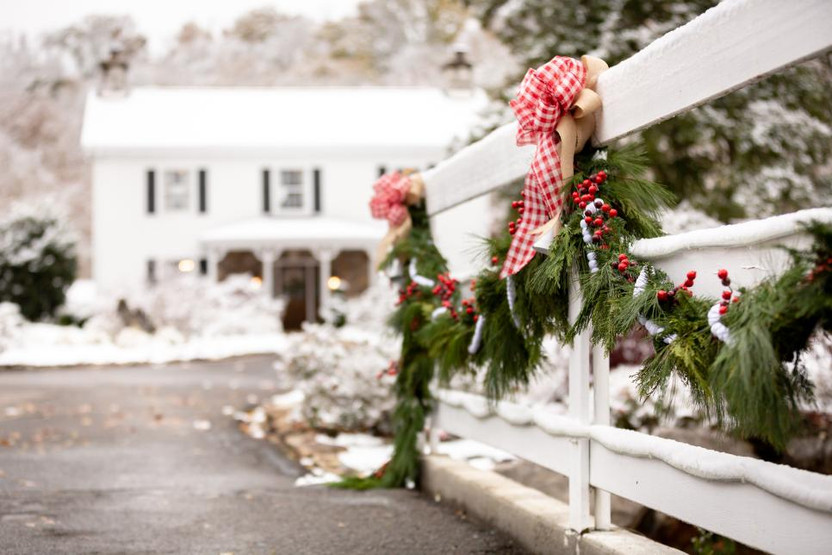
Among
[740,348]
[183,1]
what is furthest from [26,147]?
[740,348]

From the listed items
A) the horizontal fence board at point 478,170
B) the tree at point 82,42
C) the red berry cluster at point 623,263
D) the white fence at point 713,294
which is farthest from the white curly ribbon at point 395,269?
the tree at point 82,42

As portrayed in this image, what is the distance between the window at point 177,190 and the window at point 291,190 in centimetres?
254

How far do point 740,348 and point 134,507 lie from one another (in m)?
3.59

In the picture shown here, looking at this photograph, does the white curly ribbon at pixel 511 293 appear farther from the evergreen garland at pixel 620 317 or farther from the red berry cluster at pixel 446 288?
the red berry cluster at pixel 446 288

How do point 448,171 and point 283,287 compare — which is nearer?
point 448,171

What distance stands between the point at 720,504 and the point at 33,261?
22645mm

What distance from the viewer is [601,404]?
349 centimetres

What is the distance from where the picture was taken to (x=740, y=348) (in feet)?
7.27

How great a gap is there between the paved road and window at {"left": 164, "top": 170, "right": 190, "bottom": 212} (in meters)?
15.7

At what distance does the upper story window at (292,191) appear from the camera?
27.4 m

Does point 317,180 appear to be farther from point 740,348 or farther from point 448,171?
point 740,348

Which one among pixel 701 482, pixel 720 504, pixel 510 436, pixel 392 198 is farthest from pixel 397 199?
pixel 720 504

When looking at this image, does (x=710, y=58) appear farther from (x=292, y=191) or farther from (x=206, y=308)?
(x=292, y=191)

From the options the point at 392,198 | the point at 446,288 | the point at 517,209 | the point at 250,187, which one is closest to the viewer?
the point at 517,209
